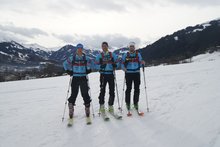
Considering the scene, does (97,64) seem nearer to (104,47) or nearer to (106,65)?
(106,65)

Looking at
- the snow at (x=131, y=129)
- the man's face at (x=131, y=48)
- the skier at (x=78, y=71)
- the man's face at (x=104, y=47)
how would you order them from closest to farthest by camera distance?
the snow at (x=131, y=129)
the skier at (x=78, y=71)
the man's face at (x=104, y=47)
the man's face at (x=131, y=48)

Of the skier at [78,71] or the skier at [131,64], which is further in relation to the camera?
the skier at [131,64]

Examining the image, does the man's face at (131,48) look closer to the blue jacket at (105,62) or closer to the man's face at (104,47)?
the blue jacket at (105,62)

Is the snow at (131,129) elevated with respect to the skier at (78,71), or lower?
lower

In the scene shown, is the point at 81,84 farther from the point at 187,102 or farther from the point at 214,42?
the point at 214,42

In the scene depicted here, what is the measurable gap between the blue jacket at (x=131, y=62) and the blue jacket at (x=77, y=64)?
4.72 ft

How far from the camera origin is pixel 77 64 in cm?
746

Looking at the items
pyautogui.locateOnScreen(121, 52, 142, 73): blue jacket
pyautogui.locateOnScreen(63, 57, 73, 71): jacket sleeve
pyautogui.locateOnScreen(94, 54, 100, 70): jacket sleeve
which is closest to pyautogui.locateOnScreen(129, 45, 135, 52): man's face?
pyautogui.locateOnScreen(121, 52, 142, 73): blue jacket

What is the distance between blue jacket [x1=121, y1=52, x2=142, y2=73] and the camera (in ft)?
26.5

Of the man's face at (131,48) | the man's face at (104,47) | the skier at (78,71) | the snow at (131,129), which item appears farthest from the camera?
the man's face at (131,48)

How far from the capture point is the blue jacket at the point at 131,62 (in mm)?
Answer: 8062

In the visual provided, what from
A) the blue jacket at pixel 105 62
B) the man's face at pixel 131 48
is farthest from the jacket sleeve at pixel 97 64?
the man's face at pixel 131 48

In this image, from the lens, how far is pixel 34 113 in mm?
9438

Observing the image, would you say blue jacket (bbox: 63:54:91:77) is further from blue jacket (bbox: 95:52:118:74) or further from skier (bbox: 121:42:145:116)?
skier (bbox: 121:42:145:116)
